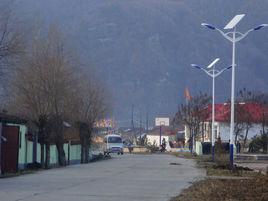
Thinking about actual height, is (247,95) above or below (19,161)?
above

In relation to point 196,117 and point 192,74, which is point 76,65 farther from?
point 192,74

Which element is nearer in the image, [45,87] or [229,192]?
[229,192]

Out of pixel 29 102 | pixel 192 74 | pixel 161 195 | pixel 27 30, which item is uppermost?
pixel 192 74

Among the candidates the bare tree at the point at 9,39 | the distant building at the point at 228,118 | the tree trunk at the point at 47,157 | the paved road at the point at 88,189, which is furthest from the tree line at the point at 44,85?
the distant building at the point at 228,118

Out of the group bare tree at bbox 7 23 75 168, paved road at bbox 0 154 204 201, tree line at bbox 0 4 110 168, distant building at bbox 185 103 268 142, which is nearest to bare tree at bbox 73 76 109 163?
tree line at bbox 0 4 110 168

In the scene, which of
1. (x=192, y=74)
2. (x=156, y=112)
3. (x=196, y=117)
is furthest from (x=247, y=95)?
(x=192, y=74)

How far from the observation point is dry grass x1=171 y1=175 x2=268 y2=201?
2000 cm

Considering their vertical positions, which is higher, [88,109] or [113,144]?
[88,109]

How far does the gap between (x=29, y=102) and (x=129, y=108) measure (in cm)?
14050

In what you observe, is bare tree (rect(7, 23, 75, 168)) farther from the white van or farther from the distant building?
the white van

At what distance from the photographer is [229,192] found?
21531 mm

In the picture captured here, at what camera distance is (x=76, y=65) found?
47.4 m

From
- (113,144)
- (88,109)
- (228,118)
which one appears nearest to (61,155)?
(88,109)

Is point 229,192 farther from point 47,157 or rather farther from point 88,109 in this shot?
point 88,109
